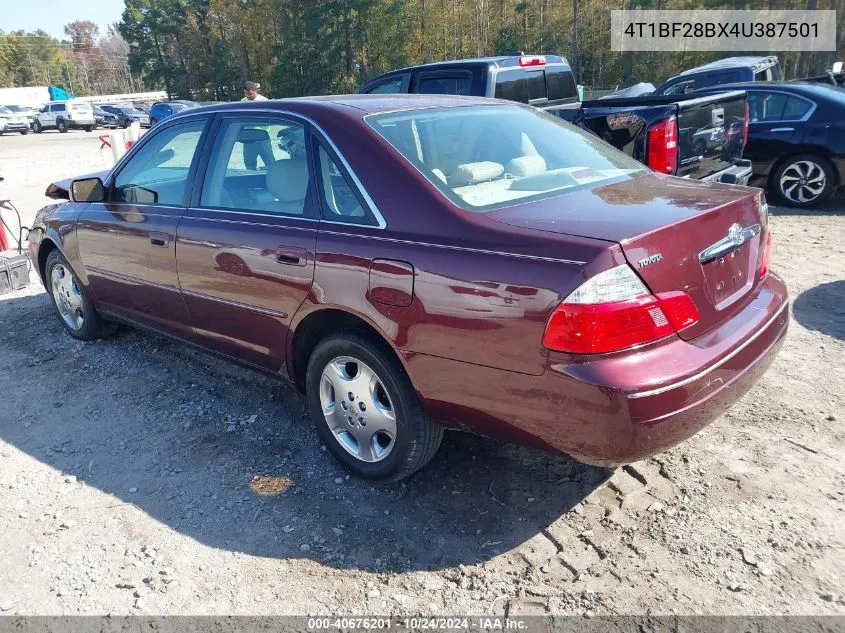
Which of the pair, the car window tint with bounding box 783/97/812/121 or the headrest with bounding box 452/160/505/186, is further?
the car window tint with bounding box 783/97/812/121

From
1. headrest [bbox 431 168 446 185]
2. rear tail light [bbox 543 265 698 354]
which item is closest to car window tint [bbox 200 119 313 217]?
headrest [bbox 431 168 446 185]

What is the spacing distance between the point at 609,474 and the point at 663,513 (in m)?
0.35

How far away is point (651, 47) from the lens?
98.6ft

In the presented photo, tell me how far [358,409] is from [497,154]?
4.57 feet

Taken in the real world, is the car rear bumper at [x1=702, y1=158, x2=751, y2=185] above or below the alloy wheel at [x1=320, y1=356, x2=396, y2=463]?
above

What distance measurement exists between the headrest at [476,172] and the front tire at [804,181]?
6.44 meters

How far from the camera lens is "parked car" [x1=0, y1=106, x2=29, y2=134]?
4038cm

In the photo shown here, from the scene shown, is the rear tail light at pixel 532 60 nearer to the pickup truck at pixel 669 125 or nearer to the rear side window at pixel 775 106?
the pickup truck at pixel 669 125

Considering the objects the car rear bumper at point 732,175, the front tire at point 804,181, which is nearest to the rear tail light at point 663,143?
the car rear bumper at point 732,175

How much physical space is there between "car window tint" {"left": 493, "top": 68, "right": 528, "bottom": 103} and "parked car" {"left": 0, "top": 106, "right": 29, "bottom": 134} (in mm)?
43122

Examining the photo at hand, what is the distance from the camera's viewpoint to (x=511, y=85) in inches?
301

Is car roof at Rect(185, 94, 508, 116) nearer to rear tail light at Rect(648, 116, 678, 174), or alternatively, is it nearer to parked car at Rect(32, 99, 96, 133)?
rear tail light at Rect(648, 116, 678, 174)

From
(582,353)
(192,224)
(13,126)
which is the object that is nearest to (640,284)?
(582,353)

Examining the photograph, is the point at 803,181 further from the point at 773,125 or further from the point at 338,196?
the point at 338,196
